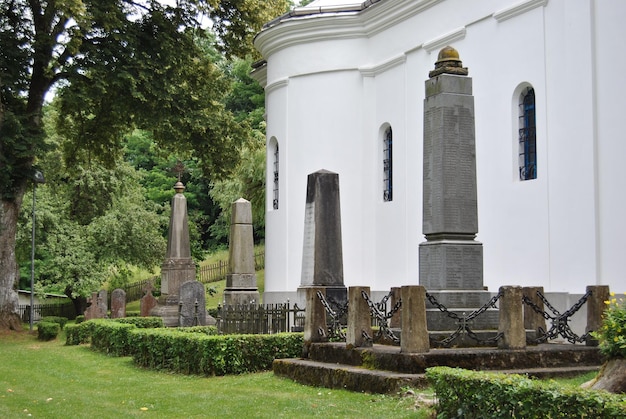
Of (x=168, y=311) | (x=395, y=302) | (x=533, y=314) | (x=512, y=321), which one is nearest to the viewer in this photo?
(x=512, y=321)

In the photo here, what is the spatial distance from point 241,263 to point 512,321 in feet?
35.6

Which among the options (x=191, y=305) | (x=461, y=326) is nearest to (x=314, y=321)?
(x=461, y=326)

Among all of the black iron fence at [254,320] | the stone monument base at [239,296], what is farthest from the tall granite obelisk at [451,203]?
the stone monument base at [239,296]

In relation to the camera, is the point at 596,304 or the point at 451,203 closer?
the point at 451,203

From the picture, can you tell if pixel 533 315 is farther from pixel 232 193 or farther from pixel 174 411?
pixel 232 193

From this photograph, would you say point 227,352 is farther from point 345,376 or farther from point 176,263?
point 176,263

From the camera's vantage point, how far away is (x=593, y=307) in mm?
12602

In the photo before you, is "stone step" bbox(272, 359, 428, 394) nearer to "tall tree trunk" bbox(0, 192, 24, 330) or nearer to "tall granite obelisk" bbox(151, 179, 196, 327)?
"tall granite obelisk" bbox(151, 179, 196, 327)

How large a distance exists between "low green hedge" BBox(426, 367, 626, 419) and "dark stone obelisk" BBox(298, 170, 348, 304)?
7701mm

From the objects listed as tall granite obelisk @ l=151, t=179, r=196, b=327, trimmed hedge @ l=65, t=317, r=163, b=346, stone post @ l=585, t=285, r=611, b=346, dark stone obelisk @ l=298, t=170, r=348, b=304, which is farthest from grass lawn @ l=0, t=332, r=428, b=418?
tall granite obelisk @ l=151, t=179, r=196, b=327

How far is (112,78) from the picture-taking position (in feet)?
84.1

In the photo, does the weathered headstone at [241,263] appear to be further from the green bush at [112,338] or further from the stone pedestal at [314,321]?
the stone pedestal at [314,321]

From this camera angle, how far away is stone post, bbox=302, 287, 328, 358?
13977 mm

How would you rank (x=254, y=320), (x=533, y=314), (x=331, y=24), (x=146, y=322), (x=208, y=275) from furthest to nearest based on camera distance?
1. (x=208, y=275)
2. (x=331, y=24)
3. (x=146, y=322)
4. (x=254, y=320)
5. (x=533, y=314)
